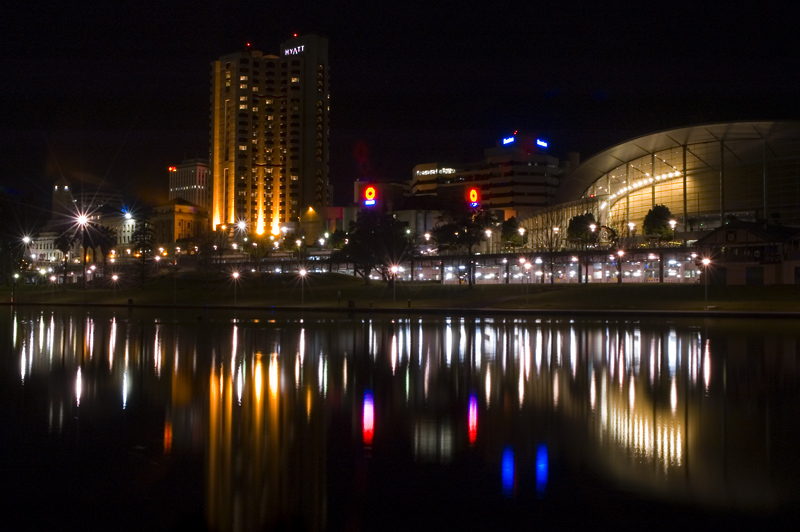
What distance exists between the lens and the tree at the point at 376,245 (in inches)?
3024

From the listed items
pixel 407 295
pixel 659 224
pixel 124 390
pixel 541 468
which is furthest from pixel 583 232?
pixel 541 468

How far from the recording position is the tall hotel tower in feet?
601

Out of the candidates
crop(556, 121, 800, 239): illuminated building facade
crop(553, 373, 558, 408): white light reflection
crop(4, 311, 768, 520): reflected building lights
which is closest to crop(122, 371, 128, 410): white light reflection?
crop(4, 311, 768, 520): reflected building lights

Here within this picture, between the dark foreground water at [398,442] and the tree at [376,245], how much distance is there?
5722 cm

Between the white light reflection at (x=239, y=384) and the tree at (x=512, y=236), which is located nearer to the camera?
the white light reflection at (x=239, y=384)

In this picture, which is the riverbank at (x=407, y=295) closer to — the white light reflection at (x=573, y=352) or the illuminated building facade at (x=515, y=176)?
the white light reflection at (x=573, y=352)

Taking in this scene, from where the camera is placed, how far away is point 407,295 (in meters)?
67.2

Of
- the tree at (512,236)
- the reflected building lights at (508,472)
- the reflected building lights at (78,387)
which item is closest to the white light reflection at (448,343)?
the reflected building lights at (78,387)

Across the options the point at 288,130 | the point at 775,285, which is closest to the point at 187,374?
the point at 775,285

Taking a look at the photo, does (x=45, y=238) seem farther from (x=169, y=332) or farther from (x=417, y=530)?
(x=417, y=530)

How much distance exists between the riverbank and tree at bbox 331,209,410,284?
257cm

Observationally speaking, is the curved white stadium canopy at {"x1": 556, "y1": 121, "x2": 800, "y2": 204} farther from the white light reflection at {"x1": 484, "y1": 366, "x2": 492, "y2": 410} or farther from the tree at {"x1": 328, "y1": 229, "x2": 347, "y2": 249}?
the white light reflection at {"x1": 484, "y1": 366, "x2": 492, "y2": 410}

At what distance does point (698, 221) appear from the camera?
85.1m

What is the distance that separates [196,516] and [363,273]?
254 feet
